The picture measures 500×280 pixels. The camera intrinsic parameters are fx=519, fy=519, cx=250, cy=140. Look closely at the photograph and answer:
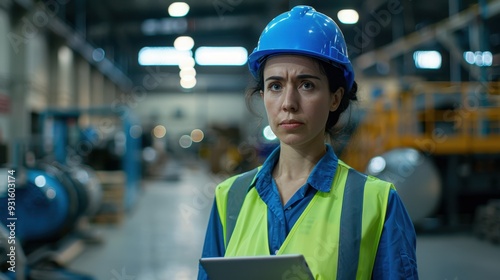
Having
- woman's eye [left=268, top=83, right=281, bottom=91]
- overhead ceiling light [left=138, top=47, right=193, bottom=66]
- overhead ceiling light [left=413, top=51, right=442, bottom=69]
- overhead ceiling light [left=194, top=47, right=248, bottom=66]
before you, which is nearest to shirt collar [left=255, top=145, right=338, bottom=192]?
woman's eye [left=268, top=83, right=281, bottom=91]

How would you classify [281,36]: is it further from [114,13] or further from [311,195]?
[114,13]

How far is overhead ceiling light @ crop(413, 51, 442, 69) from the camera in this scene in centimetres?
1496

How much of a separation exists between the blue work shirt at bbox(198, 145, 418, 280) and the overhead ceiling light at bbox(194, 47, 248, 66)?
22624 mm

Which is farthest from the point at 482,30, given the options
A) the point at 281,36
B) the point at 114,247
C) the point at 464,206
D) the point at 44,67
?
the point at 44,67

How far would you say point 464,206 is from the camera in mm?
8492

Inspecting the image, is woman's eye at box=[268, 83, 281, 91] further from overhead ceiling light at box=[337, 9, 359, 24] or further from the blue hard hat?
overhead ceiling light at box=[337, 9, 359, 24]

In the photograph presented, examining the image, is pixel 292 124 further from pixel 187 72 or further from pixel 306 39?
pixel 187 72

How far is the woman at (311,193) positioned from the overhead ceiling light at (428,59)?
1363cm

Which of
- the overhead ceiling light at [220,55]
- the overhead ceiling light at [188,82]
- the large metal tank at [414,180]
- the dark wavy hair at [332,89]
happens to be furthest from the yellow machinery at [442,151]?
the overhead ceiling light at [188,82]

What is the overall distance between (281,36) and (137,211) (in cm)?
997

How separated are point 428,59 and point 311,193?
16015 millimetres

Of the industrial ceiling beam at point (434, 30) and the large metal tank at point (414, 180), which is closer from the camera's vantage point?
the large metal tank at point (414, 180)

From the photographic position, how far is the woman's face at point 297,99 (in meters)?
1.36

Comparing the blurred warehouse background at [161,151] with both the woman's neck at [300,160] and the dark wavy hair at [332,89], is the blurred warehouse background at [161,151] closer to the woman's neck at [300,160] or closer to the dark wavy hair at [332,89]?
the dark wavy hair at [332,89]
